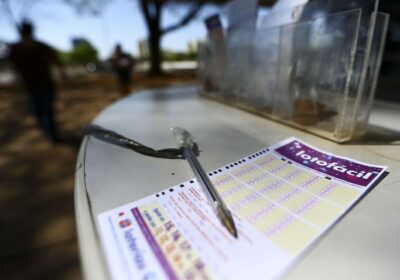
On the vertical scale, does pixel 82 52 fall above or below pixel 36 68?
above

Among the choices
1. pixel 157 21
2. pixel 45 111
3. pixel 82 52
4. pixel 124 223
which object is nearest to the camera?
pixel 124 223

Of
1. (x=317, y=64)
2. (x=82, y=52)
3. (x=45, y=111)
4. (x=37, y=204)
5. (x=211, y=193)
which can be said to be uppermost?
(x=82, y=52)

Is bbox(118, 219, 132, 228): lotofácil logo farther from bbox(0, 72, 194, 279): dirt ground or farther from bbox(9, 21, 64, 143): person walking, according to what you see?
bbox(9, 21, 64, 143): person walking

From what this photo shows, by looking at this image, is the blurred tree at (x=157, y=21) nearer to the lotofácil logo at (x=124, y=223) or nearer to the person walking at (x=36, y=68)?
the person walking at (x=36, y=68)

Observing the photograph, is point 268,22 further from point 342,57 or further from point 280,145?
point 280,145

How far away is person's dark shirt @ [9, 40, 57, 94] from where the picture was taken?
131cm

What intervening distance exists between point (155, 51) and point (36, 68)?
3.52 meters

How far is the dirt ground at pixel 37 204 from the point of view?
0.65m

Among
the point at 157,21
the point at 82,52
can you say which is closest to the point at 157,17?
the point at 157,21

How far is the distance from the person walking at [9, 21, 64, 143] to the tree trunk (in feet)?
11.1

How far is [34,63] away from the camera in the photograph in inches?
52.9

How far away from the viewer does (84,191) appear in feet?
0.88

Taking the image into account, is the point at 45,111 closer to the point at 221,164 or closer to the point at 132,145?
the point at 132,145

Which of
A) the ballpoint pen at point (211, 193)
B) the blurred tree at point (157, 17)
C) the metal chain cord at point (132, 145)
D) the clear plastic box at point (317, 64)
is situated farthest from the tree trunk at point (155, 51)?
the ballpoint pen at point (211, 193)
